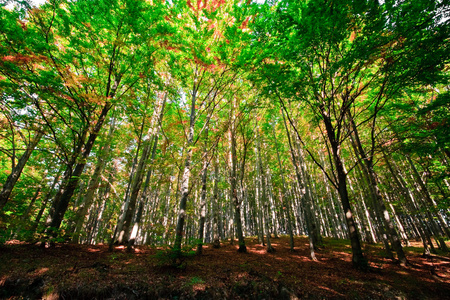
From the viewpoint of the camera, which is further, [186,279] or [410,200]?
[410,200]

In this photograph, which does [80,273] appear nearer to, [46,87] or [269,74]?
[46,87]

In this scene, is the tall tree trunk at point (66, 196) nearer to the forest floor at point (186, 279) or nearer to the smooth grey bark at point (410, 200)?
the forest floor at point (186, 279)

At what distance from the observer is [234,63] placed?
716cm

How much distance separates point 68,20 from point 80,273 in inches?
290

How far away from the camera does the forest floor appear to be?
162 inches

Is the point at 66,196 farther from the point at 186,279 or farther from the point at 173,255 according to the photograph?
the point at 186,279

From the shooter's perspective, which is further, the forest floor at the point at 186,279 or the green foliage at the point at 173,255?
the green foliage at the point at 173,255

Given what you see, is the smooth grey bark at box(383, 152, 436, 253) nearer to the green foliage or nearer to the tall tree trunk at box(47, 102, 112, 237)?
the green foliage

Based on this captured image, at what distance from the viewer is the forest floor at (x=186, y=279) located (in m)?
4.12

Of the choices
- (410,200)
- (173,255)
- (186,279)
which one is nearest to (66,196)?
(173,255)

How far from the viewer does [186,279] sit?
4992 mm

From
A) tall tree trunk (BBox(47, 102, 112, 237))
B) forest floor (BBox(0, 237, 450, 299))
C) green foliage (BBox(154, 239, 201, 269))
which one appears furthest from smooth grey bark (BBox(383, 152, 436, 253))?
tall tree trunk (BBox(47, 102, 112, 237))

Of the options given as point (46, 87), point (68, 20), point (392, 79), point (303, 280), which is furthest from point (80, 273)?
point (392, 79)

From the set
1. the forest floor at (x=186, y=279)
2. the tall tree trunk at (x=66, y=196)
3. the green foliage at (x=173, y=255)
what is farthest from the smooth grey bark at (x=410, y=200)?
the tall tree trunk at (x=66, y=196)
